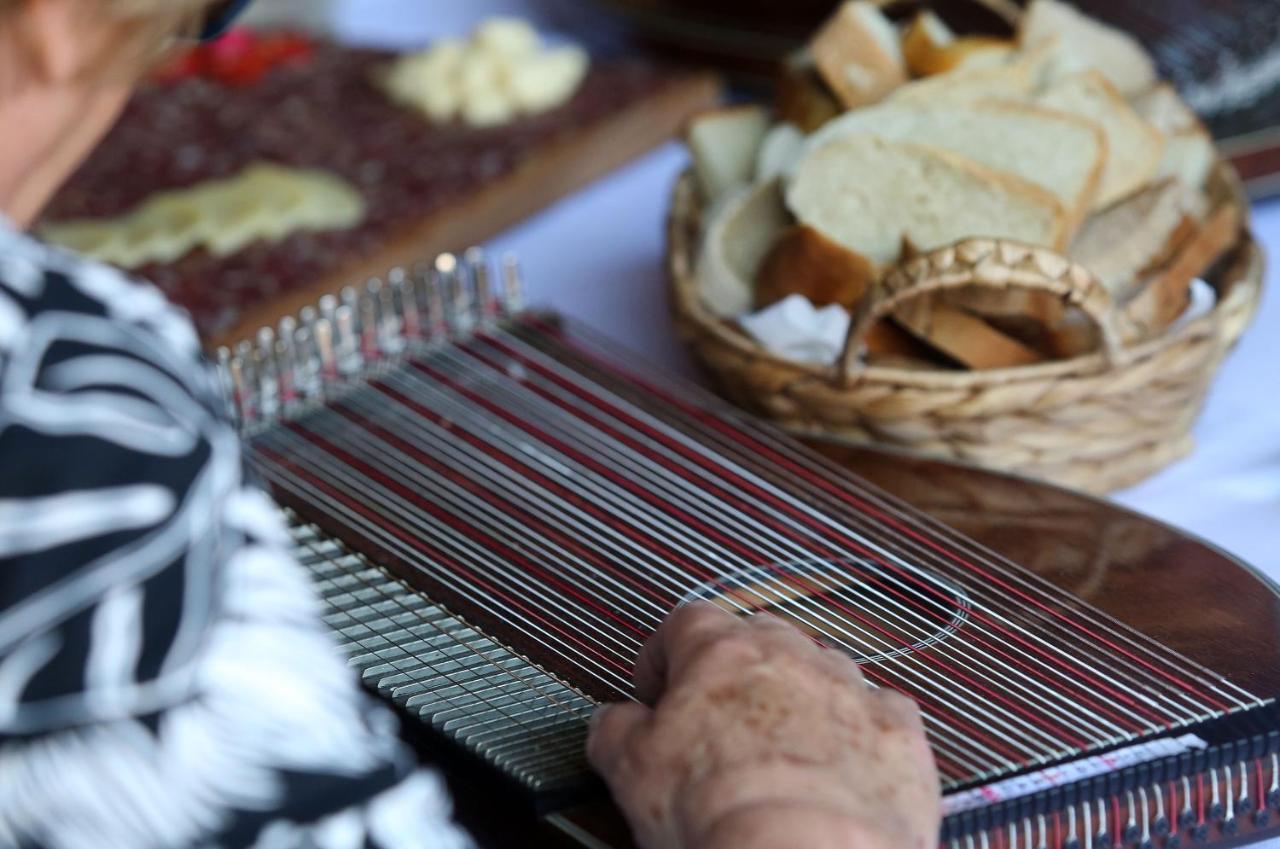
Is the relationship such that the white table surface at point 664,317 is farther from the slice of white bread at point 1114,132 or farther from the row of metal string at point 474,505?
the row of metal string at point 474,505

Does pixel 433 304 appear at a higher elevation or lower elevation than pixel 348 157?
higher

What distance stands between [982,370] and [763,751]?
51cm

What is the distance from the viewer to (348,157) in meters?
1.84

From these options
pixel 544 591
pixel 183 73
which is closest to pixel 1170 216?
pixel 544 591

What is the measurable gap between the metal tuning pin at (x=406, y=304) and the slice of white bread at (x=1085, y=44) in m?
0.61

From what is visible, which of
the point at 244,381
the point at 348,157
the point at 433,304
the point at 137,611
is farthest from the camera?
the point at 348,157

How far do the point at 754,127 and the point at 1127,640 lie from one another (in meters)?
0.72

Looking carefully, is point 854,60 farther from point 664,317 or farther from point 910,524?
point 910,524

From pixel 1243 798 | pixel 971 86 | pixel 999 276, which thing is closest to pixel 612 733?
pixel 1243 798

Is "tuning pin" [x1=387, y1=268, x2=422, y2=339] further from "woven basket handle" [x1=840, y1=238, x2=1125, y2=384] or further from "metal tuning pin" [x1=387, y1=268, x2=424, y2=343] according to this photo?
"woven basket handle" [x1=840, y1=238, x2=1125, y2=384]

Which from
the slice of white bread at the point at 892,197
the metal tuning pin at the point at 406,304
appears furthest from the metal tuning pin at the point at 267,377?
the slice of white bread at the point at 892,197

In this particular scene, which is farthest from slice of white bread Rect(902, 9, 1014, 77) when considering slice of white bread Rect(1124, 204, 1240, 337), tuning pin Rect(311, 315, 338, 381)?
tuning pin Rect(311, 315, 338, 381)

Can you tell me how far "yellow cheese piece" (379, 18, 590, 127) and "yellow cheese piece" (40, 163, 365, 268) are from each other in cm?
23

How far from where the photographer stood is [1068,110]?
1.30m
